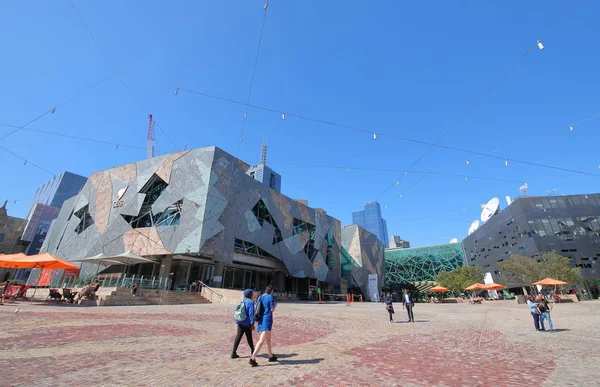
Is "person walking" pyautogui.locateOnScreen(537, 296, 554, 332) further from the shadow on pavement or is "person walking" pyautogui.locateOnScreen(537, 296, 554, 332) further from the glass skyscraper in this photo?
the glass skyscraper

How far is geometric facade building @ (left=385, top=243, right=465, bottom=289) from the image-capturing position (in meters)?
86.7

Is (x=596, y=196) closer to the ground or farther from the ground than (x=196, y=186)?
farther from the ground

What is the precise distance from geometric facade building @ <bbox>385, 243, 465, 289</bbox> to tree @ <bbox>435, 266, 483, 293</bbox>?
31774 mm

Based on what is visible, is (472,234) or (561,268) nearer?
(561,268)

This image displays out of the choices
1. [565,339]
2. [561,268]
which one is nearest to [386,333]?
[565,339]

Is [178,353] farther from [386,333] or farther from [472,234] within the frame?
[472,234]

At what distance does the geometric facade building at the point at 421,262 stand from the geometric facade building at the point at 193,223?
194ft

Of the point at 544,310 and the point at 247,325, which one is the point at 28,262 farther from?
the point at 544,310

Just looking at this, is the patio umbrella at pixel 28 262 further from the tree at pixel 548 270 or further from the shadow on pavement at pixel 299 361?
the tree at pixel 548 270

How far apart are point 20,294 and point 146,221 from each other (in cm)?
1417

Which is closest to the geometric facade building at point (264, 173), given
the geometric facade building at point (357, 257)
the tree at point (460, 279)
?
the geometric facade building at point (357, 257)

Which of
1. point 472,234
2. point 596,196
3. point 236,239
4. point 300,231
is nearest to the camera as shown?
point 236,239

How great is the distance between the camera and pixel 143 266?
1228 inches

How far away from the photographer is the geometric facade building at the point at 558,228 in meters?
48.0
